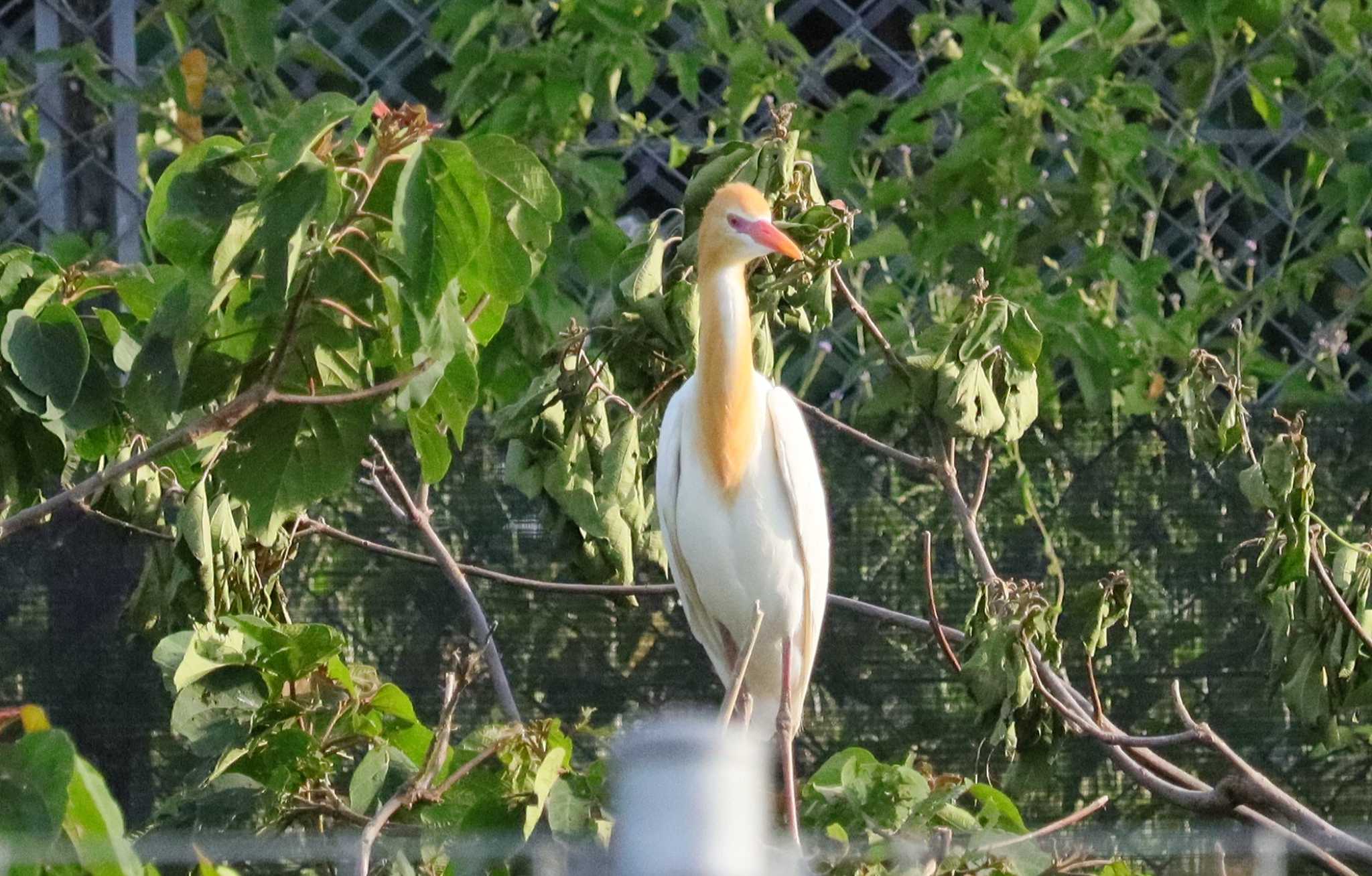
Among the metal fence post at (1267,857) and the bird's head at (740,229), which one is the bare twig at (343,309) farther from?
the metal fence post at (1267,857)

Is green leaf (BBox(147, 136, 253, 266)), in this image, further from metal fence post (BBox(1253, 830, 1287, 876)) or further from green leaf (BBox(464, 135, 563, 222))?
metal fence post (BBox(1253, 830, 1287, 876))

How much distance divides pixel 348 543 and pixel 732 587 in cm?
54

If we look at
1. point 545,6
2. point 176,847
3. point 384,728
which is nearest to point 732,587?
point 384,728

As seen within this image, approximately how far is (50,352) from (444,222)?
0.38m

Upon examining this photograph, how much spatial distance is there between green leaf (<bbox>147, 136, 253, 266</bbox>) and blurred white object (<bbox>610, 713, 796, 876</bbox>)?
68 cm

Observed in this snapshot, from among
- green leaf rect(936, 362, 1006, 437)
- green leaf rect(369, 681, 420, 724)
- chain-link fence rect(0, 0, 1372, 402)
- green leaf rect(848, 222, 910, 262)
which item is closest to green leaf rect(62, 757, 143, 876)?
green leaf rect(369, 681, 420, 724)

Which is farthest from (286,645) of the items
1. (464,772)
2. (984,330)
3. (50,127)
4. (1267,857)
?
(50,127)

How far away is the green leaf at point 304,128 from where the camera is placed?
1163mm

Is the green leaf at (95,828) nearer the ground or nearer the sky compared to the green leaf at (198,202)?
nearer the ground

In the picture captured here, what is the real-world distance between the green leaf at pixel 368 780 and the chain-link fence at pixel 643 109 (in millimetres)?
1057

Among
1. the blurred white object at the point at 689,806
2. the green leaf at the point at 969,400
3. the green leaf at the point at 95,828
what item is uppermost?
the green leaf at the point at 969,400

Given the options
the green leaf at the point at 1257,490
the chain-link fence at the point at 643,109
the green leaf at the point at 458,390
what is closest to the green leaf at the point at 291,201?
the green leaf at the point at 458,390

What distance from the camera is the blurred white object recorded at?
669 mm

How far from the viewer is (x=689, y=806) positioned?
2.20ft
